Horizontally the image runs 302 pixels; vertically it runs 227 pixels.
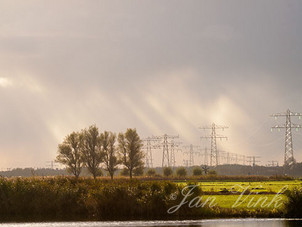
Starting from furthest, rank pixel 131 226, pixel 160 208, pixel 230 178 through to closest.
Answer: pixel 230 178, pixel 160 208, pixel 131 226

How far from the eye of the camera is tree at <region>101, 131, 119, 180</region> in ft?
575

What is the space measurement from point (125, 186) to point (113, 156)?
105 m

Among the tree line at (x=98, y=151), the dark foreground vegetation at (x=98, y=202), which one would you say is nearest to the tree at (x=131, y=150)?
the tree line at (x=98, y=151)

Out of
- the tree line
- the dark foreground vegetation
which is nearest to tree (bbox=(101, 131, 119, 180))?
the tree line

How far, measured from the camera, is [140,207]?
228 ft

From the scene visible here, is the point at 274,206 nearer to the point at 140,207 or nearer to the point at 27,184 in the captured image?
the point at 140,207

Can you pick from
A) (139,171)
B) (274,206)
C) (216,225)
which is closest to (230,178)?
(139,171)

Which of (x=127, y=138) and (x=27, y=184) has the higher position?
(x=127, y=138)

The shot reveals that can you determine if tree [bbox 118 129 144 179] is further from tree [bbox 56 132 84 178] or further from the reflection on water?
the reflection on water

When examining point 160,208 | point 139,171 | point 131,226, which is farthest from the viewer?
point 139,171

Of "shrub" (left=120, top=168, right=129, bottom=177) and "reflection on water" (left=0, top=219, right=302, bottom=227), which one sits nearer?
Result: "reflection on water" (left=0, top=219, right=302, bottom=227)

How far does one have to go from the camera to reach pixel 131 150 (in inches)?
6900

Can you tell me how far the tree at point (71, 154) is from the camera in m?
170

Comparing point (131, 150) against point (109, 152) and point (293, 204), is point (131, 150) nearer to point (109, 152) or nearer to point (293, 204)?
point (109, 152)
